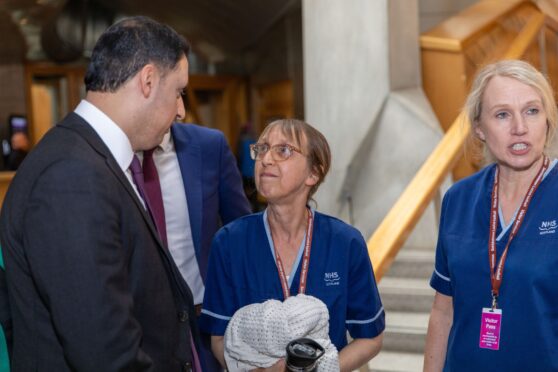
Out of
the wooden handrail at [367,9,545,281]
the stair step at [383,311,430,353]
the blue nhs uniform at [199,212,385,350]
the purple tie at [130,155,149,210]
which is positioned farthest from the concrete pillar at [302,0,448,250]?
the purple tie at [130,155,149,210]

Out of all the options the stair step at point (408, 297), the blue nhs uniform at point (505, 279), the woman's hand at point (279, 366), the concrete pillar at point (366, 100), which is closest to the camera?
the blue nhs uniform at point (505, 279)

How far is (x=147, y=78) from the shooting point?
1.61 m

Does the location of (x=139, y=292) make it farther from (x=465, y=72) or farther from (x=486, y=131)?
(x=465, y=72)

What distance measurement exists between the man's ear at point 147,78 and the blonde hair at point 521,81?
39.8 inches

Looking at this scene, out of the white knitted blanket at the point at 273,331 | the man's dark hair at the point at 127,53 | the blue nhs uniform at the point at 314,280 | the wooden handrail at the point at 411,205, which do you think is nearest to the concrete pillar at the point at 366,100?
the wooden handrail at the point at 411,205

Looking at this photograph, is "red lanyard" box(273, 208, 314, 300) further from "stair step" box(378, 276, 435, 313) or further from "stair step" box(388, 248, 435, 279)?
"stair step" box(388, 248, 435, 279)

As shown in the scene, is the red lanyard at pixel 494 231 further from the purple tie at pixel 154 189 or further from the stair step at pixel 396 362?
the stair step at pixel 396 362

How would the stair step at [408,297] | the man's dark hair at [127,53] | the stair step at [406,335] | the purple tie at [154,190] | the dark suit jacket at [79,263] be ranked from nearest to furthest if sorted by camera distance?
the dark suit jacket at [79,263] → the man's dark hair at [127,53] → the purple tie at [154,190] → the stair step at [406,335] → the stair step at [408,297]

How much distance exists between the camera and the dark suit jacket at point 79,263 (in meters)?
1.41

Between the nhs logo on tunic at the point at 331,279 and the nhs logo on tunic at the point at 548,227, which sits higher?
the nhs logo on tunic at the point at 548,227

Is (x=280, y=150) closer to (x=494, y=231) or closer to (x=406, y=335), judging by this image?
(x=494, y=231)

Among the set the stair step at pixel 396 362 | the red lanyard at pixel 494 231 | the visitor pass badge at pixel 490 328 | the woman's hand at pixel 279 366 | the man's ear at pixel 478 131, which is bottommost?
the stair step at pixel 396 362

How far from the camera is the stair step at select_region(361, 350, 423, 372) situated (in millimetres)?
4027

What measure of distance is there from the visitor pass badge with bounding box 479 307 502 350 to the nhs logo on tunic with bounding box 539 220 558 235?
0.25m
